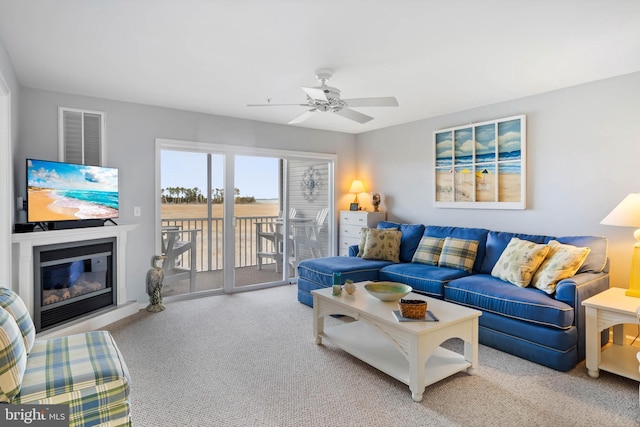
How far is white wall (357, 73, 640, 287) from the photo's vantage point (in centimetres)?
325

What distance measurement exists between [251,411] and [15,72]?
3409mm

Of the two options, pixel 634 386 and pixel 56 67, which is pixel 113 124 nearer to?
pixel 56 67

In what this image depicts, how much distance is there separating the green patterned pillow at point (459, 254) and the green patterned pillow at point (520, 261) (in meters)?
0.36

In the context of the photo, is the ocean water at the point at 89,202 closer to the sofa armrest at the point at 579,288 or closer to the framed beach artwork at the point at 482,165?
the framed beach artwork at the point at 482,165

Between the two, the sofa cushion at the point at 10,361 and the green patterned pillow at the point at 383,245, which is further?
the green patterned pillow at the point at 383,245

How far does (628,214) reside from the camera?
2.83 meters

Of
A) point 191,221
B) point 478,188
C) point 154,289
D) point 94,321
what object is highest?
point 478,188

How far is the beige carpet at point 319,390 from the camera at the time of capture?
2.12 m

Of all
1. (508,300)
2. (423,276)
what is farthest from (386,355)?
(423,276)

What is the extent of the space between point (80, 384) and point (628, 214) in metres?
3.74

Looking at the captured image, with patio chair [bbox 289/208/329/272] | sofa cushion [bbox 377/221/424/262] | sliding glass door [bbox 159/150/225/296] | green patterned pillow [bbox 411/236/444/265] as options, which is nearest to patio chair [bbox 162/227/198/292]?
sliding glass door [bbox 159/150/225/296]

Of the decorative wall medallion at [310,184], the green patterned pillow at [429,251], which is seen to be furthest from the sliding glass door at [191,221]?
the green patterned pillow at [429,251]

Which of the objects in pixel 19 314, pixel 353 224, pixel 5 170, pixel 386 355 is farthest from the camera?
pixel 353 224

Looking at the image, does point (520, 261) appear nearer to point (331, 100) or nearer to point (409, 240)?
point (409, 240)
